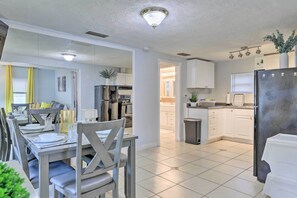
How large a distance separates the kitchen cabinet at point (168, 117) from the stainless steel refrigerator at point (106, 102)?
291cm

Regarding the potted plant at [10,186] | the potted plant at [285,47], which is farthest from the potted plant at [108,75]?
the potted plant at [10,186]

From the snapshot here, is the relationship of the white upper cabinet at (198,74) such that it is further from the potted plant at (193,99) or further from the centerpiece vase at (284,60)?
the centerpiece vase at (284,60)

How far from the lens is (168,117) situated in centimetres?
689

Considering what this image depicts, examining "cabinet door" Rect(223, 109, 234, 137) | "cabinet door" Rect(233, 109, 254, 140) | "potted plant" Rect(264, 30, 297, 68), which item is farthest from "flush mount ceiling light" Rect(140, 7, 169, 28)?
"cabinet door" Rect(223, 109, 234, 137)

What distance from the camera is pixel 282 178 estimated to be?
2.22m

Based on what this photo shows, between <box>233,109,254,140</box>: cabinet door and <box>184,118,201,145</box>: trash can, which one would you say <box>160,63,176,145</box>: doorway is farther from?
<box>233,109,254,140</box>: cabinet door

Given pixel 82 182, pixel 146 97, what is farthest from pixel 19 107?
pixel 146 97

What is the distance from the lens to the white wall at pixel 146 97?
433 centimetres

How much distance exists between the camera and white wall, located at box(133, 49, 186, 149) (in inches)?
170

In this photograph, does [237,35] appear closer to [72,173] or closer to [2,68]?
[72,173]

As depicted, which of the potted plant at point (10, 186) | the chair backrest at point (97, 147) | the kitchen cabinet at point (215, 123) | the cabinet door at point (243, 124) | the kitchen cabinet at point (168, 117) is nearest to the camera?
the potted plant at point (10, 186)

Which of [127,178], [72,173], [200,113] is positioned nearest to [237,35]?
[200,113]

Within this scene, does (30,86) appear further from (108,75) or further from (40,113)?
(108,75)

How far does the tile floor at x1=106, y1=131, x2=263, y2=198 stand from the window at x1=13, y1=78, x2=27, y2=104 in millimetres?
2104
